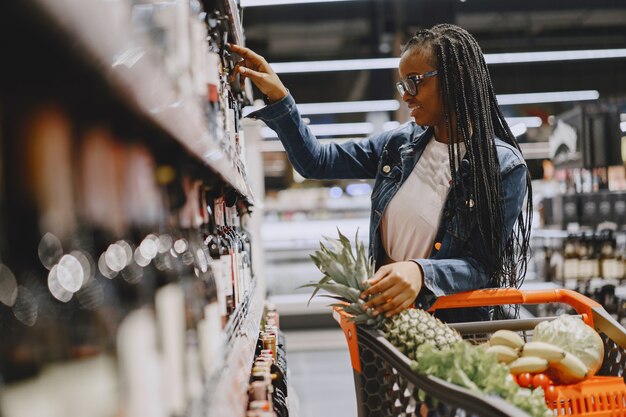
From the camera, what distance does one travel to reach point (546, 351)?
4.63ft

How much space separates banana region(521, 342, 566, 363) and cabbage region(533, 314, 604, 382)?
62 millimetres

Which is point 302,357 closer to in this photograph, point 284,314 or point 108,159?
point 284,314

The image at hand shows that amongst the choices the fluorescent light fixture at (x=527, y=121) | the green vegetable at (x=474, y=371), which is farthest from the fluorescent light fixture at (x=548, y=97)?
the green vegetable at (x=474, y=371)

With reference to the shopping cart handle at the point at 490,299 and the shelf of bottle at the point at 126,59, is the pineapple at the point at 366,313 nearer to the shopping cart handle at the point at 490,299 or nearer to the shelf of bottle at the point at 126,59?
the shopping cart handle at the point at 490,299

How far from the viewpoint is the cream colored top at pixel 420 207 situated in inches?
69.3

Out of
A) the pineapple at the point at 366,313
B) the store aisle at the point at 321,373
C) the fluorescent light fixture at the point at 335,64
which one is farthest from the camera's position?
the fluorescent light fixture at the point at 335,64

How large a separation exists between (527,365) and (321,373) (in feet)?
11.9

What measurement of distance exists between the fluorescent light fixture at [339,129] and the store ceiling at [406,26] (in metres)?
1.68

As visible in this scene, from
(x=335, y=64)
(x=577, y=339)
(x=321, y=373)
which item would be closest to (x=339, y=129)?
(x=335, y=64)

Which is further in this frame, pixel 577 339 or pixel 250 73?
pixel 250 73

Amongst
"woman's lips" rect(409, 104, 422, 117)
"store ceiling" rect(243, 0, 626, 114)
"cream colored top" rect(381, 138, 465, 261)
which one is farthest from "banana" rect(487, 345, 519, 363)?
"store ceiling" rect(243, 0, 626, 114)

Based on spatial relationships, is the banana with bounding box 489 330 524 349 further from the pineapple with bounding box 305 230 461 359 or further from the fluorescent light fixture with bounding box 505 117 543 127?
the fluorescent light fixture with bounding box 505 117 543 127

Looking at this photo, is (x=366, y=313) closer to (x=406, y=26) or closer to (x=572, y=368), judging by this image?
(x=572, y=368)

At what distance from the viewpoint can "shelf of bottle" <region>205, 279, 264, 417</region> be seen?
0.84 metres
